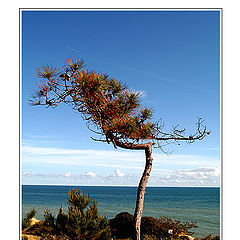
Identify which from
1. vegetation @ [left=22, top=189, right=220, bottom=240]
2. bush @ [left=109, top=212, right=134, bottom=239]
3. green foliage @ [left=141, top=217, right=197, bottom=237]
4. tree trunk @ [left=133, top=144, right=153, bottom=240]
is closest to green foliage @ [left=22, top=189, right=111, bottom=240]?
vegetation @ [left=22, top=189, right=220, bottom=240]

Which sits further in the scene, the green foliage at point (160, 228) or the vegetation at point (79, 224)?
the green foliage at point (160, 228)

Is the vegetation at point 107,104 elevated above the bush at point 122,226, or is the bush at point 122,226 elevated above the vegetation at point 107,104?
the vegetation at point 107,104

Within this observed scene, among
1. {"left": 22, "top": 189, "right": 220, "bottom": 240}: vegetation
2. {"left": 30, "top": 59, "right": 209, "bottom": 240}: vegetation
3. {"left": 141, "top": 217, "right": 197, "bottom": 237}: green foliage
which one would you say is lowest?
{"left": 141, "top": 217, "right": 197, "bottom": 237}: green foliage

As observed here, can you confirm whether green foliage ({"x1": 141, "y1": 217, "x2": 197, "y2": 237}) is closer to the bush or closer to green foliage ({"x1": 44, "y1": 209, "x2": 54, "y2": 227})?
the bush

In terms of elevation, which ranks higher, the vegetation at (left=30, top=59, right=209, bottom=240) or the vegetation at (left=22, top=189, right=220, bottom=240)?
the vegetation at (left=30, top=59, right=209, bottom=240)

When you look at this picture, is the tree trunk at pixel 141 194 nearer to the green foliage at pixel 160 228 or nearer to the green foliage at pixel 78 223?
the green foliage at pixel 78 223

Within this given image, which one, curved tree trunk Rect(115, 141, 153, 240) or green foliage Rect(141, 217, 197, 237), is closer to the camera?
curved tree trunk Rect(115, 141, 153, 240)

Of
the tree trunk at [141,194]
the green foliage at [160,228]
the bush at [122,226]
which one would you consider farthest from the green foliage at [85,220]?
the green foliage at [160,228]

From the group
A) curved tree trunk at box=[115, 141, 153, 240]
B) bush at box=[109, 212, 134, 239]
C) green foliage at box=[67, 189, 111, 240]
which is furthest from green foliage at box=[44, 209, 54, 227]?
curved tree trunk at box=[115, 141, 153, 240]

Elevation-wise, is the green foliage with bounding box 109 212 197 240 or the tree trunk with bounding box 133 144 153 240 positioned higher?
the tree trunk with bounding box 133 144 153 240

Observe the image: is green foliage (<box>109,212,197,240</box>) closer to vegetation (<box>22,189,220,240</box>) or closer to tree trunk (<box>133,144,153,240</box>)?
vegetation (<box>22,189,220,240</box>)

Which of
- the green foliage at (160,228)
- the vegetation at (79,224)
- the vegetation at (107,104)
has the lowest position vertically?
the green foliage at (160,228)
